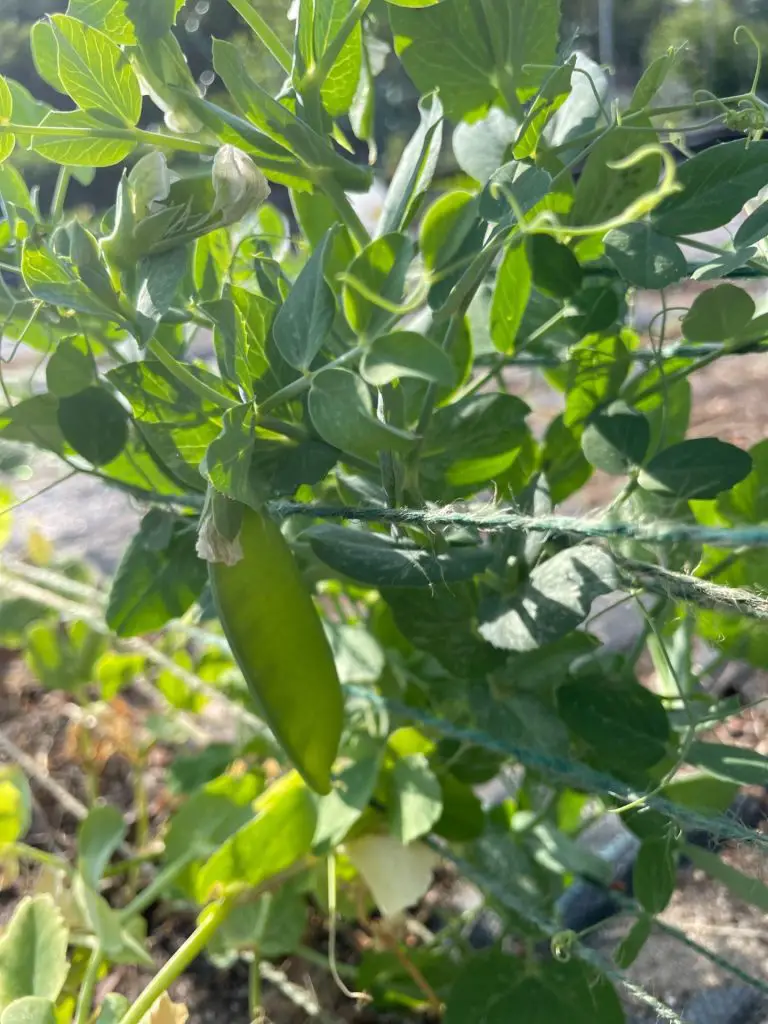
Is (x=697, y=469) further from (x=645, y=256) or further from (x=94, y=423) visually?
(x=94, y=423)

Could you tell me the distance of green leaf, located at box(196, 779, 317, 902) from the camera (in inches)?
16.9

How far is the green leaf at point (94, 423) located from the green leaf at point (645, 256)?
0.22 meters

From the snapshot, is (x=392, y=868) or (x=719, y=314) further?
(x=392, y=868)

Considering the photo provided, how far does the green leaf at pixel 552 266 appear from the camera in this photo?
336 millimetres

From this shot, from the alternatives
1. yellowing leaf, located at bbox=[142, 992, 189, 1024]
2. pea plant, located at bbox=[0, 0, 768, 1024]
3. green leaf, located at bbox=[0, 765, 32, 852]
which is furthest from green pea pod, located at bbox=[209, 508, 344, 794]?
green leaf, located at bbox=[0, 765, 32, 852]

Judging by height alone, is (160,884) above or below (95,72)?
below

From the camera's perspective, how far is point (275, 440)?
314 mm

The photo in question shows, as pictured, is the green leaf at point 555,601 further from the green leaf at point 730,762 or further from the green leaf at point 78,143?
the green leaf at point 78,143

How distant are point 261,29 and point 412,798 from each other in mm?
349

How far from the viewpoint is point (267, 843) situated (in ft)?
1.42

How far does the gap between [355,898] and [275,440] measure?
33 cm

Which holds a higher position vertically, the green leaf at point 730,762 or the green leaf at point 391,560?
the green leaf at point 391,560

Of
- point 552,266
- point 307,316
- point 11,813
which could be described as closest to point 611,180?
point 552,266

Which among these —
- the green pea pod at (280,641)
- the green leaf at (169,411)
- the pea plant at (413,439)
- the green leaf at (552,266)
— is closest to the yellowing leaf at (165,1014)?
the pea plant at (413,439)
